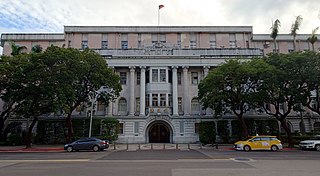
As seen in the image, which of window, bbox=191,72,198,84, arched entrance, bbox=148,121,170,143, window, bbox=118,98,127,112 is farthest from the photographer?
window, bbox=191,72,198,84

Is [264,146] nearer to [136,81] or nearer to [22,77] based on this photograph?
[136,81]

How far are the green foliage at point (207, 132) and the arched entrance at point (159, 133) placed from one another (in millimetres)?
5192

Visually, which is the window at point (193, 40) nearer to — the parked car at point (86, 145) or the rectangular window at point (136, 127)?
the rectangular window at point (136, 127)

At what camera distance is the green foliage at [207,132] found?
35.4 metres

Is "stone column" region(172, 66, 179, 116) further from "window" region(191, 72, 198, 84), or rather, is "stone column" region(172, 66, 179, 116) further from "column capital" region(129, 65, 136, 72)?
"column capital" region(129, 65, 136, 72)

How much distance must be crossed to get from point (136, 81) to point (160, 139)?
9.86 metres

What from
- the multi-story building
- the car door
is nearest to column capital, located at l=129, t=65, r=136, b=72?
the multi-story building

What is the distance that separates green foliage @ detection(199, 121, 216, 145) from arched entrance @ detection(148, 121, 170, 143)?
204 inches

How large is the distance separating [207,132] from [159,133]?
7306mm

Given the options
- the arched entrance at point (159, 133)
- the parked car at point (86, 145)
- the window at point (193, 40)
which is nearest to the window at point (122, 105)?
the arched entrance at point (159, 133)

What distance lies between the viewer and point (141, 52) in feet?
127

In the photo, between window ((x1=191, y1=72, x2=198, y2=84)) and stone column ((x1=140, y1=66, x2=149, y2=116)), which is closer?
stone column ((x1=140, y1=66, x2=149, y2=116))

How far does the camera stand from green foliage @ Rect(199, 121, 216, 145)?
35406mm

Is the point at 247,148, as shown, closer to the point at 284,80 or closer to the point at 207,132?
the point at 284,80
